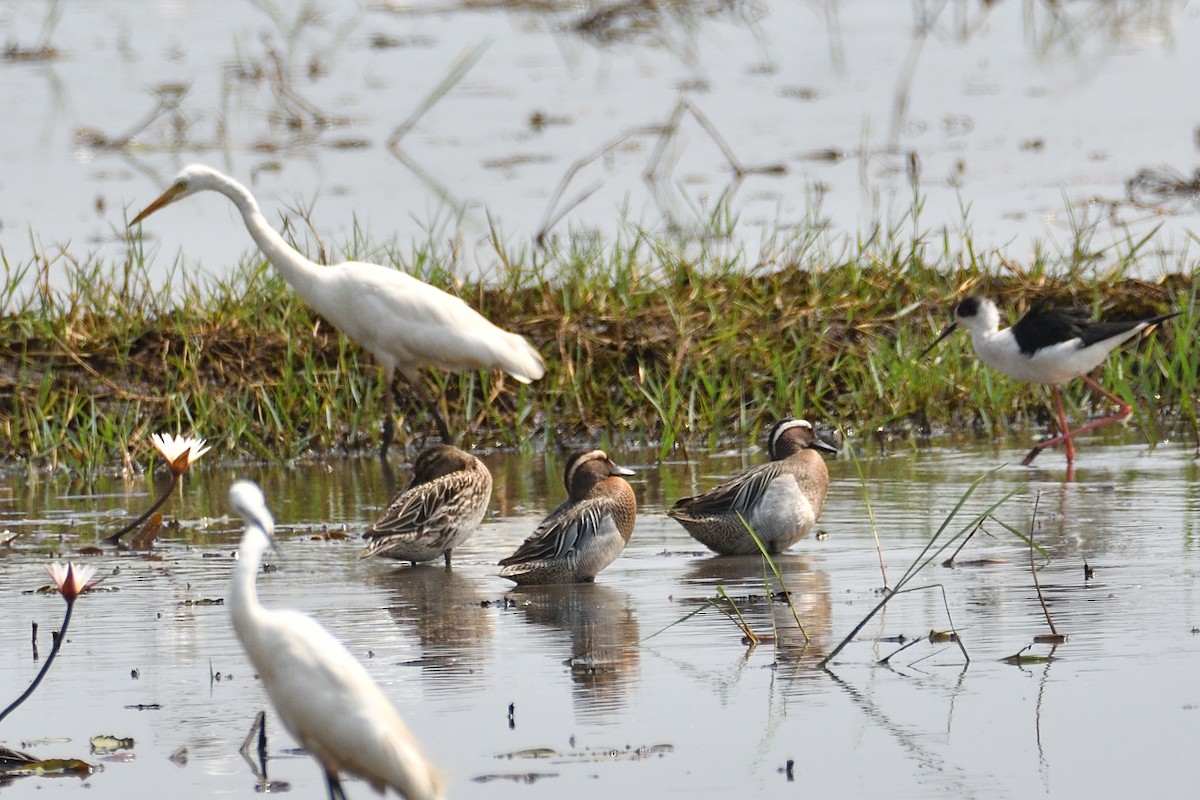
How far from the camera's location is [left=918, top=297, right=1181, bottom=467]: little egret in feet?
32.6

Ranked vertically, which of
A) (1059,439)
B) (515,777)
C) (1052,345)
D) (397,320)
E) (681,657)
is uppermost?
(397,320)

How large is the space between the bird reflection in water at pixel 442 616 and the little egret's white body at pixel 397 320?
2.39 metres

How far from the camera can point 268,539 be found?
4.16 metres

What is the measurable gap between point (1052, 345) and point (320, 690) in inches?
254

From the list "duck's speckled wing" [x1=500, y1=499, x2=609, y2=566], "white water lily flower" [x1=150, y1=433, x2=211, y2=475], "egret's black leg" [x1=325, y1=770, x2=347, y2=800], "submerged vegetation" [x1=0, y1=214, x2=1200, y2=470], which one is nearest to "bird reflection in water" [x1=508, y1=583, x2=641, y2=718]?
"duck's speckled wing" [x1=500, y1=499, x2=609, y2=566]

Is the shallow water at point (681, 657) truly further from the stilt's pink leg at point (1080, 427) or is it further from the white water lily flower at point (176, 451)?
the white water lily flower at point (176, 451)

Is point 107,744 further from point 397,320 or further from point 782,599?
point 397,320

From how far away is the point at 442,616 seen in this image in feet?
22.4

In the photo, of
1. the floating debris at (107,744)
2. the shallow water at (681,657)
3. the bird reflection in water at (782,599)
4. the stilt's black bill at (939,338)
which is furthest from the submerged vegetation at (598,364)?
the floating debris at (107,744)

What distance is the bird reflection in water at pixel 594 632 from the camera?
5.66m

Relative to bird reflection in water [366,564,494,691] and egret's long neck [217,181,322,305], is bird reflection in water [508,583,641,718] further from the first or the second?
egret's long neck [217,181,322,305]

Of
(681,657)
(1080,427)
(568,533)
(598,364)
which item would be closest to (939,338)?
(1080,427)

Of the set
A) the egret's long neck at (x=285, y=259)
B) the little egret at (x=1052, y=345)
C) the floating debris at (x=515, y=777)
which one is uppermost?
the egret's long neck at (x=285, y=259)

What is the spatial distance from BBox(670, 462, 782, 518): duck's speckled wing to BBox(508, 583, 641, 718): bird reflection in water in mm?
625
